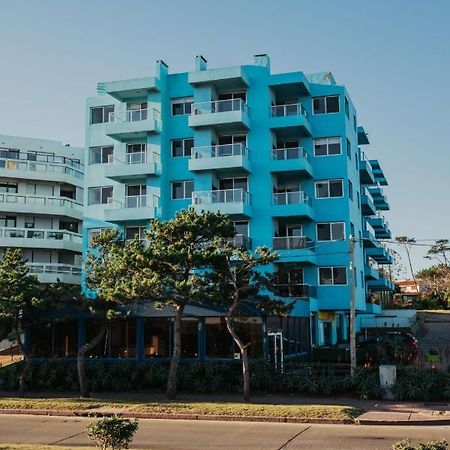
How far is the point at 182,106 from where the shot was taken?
46156 millimetres

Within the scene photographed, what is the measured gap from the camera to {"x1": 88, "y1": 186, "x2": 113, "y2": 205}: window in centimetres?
4675

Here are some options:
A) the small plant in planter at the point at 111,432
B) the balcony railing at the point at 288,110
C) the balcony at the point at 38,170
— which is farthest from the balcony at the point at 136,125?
the small plant in planter at the point at 111,432

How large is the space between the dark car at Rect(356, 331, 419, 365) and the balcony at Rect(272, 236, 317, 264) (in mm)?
7610

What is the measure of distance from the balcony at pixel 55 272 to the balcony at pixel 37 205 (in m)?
5.13

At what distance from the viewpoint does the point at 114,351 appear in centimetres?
3047

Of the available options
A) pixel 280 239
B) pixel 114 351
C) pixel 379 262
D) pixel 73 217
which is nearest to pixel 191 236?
pixel 114 351

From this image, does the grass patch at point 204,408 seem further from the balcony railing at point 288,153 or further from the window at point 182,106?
the window at point 182,106

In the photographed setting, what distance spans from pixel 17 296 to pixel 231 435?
12.6 m

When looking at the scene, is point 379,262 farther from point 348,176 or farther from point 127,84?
point 127,84

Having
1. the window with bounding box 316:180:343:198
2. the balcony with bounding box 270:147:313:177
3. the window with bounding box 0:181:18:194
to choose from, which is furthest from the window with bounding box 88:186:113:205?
the window with bounding box 316:180:343:198

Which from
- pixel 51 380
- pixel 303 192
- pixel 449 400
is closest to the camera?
pixel 449 400

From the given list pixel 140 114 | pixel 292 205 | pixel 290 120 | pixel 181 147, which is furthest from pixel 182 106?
pixel 292 205

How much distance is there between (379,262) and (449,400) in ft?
138

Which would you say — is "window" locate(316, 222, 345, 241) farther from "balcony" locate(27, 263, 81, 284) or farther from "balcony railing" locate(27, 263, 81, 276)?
"balcony railing" locate(27, 263, 81, 276)
